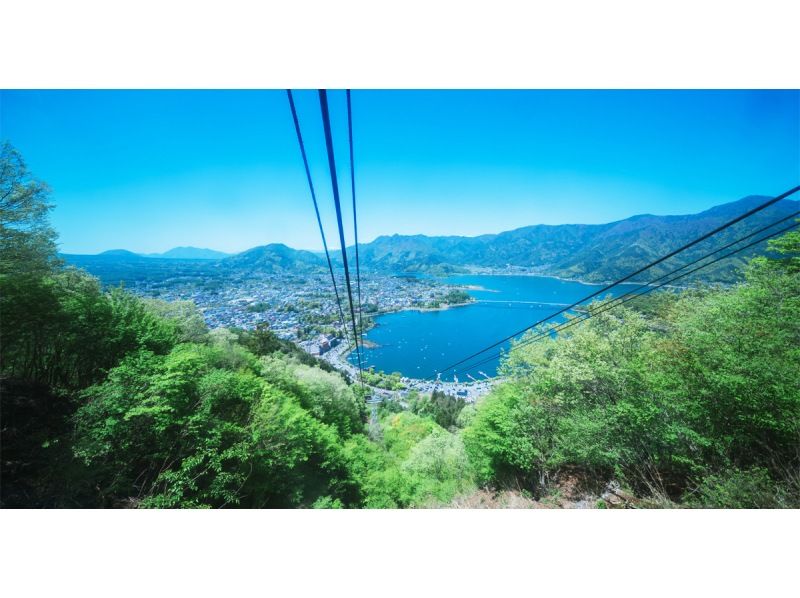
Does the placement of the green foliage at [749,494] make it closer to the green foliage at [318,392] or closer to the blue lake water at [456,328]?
the green foliage at [318,392]

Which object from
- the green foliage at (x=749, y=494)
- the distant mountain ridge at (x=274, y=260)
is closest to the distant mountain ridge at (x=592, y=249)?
the distant mountain ridge at (x=274, y=260)

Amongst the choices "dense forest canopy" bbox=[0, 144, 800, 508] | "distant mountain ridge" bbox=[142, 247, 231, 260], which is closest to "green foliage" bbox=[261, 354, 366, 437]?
"dense forest canopy" bbox=[0, 144, 800, 508]

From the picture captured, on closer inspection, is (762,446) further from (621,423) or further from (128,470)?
(128,470)

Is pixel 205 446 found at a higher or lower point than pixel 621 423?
higher

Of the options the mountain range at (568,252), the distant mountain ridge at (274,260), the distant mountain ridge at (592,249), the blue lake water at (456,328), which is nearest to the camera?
the mountain range at (568,252)

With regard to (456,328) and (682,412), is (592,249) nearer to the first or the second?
(456,328)

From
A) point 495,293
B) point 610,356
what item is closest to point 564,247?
point 495,293
